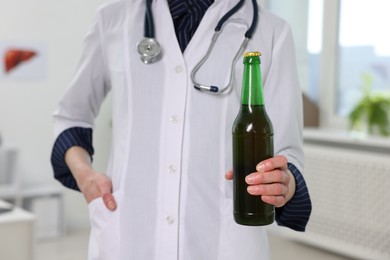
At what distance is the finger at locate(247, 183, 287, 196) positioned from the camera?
0.90 meters

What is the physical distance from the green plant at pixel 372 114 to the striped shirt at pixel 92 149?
294 cm

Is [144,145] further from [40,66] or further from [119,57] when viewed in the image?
[40,66]

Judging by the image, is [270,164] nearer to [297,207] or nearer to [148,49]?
[297,207]

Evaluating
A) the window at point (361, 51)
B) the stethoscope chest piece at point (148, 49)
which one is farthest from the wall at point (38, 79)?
the stethoscope chest piece at point (148, 49)

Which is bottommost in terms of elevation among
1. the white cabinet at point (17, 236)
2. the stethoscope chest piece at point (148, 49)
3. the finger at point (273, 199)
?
the white cabinet at point (17, 236)

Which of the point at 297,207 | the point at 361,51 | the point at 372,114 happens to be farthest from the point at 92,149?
the point at 361,51

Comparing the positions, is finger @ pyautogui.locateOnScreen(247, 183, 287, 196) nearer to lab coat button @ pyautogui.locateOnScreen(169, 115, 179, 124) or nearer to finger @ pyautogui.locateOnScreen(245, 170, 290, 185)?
finger @ pyautogui.locateOnScreen(245, 170, 290, 185)

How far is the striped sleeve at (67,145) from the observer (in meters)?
1.29

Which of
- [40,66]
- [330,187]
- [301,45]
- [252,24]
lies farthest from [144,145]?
[301,45]

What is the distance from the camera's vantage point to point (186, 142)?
115 centimetres

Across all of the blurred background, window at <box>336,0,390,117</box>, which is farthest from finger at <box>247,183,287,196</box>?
window at <box>336,0,390,117</box>

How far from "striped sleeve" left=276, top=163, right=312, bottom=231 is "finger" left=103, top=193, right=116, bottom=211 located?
33 centimetres

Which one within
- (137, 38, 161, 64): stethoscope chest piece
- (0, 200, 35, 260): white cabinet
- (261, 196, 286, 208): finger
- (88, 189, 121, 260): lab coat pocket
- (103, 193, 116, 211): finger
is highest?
(137, 38, 161, 64): stethoscope chest piece

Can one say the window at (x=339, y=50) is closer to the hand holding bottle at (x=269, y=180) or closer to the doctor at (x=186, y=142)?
the doctor at (x=186, y=142)
